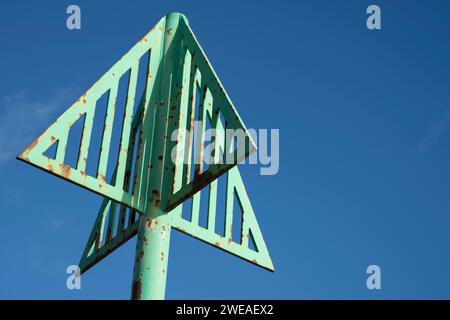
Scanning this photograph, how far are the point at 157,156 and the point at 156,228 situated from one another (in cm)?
76

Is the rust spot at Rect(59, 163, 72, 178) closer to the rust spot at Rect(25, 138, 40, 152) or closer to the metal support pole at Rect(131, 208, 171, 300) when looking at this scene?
the rust spot at Rect(25, 138, 40, 152)

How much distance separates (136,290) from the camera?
5922mm

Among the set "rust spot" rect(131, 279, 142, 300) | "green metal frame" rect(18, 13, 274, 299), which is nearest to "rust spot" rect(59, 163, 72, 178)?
"green metal frame" rect(18, 13, 274, 299)

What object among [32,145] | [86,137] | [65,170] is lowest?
[65,170]

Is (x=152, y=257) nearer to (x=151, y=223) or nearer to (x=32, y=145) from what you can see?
(x=151, y=223)

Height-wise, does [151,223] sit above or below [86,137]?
below

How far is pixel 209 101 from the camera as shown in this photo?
23.8 feet

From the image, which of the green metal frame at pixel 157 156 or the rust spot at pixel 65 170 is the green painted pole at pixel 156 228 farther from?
the rust spot at pixel 65 170

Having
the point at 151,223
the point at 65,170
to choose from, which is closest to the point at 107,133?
the point at 65,170

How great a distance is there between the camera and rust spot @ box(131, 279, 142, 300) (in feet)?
19.3
